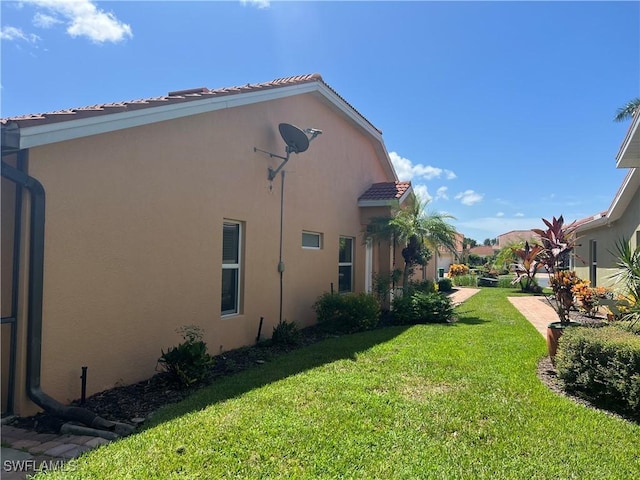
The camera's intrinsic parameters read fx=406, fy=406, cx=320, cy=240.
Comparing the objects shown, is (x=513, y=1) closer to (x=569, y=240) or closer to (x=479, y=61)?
(x=479, y=61)

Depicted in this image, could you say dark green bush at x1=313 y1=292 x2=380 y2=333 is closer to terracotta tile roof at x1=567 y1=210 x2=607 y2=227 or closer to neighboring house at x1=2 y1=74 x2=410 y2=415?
neighboring house at x1=2 y1=74 x2=410 y2=415

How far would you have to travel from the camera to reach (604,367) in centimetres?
522

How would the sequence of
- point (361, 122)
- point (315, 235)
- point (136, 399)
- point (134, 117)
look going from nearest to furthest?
point (136, 399)
point (134, 117)
point (315, 235)
point (361, 122)

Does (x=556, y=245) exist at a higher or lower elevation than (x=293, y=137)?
lower

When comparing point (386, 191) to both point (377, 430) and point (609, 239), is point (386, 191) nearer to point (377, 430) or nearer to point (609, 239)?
point (609, 239)

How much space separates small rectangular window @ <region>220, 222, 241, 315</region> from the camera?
814 cm

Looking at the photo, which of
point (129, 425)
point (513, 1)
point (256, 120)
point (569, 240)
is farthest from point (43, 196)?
point (569, 240)

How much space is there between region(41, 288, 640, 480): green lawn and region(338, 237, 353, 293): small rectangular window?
6.09m

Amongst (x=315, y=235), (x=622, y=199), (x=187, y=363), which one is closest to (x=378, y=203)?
(x=315, y=235)

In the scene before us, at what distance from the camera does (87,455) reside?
146 inches

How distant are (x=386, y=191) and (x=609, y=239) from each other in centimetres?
979

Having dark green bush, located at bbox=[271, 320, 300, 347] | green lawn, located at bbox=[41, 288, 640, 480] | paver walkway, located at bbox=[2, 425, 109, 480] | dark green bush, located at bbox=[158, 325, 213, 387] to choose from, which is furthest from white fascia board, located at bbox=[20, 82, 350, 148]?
dark green bush, located at bbox=[271, 320, 300, 347]

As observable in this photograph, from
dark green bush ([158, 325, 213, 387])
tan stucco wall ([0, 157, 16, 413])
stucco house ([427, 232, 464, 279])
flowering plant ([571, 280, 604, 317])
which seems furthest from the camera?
stucco house ([427, 232, 464, 279])

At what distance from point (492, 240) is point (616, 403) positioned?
10948cm
